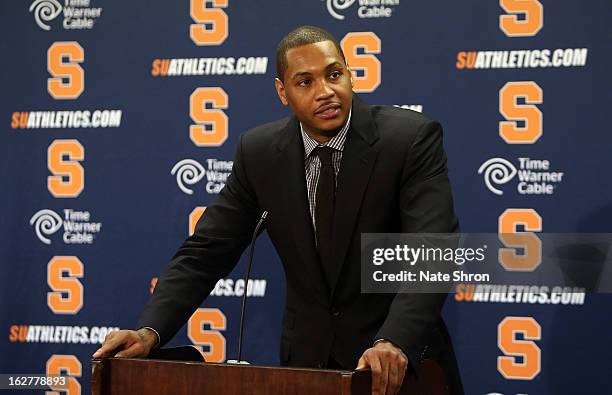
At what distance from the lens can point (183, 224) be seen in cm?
404

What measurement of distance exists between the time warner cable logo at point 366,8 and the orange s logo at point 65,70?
4.24ft

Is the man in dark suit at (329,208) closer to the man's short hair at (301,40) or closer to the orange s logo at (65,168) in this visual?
the man's short hair at (301,40)

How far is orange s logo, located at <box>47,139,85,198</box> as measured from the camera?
13.7 ft

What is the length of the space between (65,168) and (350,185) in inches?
85.1

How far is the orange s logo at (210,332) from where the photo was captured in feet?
13.1

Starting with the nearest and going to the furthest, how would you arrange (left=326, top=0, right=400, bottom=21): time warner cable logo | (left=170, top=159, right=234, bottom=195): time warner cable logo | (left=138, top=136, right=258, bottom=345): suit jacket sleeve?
(left=138, top=136, right=258, bottom=345): suit jacket sleeve
(left=326, top=0, right=400, bottom=21): time warner cable logo
(left=170, top=159, right=234, bottom=195): time warner cable logo

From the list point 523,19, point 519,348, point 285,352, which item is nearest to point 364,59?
point 523,19

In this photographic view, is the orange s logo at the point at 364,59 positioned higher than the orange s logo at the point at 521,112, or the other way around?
the orange s logo at the point at 364,59

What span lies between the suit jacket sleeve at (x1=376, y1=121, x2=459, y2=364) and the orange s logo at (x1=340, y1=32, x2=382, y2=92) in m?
1.29

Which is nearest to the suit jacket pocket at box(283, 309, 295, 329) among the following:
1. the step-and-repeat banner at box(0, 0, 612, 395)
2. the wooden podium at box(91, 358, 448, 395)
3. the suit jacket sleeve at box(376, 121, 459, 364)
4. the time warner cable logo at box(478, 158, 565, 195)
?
the suit jacket sleeve at box(376, 121, 459, 364)

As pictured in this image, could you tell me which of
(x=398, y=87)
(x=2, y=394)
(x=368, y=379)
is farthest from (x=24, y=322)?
(x=368, y=379)

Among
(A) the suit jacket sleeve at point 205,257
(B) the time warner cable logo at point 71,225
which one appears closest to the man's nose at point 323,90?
(A) the suit jacket sleeve at point 205,257

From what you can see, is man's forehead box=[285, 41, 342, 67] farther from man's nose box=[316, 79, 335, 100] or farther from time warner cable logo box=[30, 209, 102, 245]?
time warner cable logo box=[30, 209, 102, 245]

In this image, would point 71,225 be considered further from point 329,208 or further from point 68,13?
point 329,208
